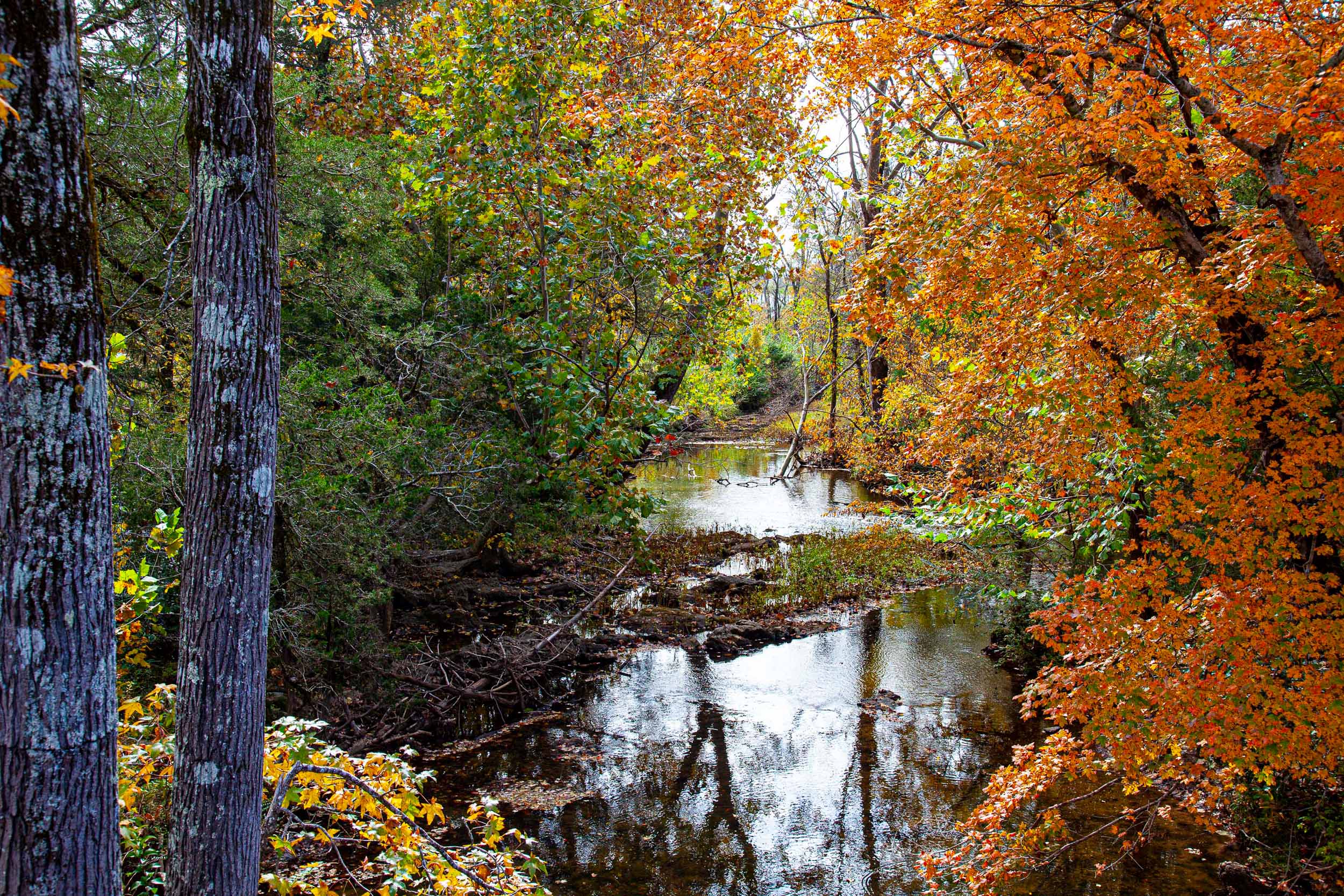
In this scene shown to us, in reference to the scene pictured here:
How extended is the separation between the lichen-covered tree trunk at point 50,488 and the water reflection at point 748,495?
1027 cm

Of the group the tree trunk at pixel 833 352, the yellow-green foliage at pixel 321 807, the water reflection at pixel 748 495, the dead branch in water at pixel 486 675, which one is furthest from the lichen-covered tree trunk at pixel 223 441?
the tree trunk at pixel 833 352

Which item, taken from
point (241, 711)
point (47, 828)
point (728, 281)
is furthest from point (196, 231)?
point (728, 281)

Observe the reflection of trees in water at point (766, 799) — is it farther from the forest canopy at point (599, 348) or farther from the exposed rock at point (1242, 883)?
the exposed rock at point (1242, 883)

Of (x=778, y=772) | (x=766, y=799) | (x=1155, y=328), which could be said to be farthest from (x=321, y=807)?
(x=1155, y=328)

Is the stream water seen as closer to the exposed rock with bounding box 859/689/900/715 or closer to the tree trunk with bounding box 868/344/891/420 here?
the exposed rock with bounding box 859/689/900/715

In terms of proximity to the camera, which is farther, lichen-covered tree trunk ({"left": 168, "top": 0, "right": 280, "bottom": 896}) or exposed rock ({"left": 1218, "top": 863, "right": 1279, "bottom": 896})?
exposed rock ({"left": 1218, "top": 863, "right": 1279, "bottom": 896})

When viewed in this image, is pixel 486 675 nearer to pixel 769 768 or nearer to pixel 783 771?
pixel 769 768

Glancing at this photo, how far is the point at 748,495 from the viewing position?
20.3m

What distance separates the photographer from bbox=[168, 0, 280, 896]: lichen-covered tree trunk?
2998mm

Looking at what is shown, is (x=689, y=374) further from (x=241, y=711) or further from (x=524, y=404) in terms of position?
(x=241, y=711)

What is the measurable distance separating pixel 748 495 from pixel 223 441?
57.9 ft

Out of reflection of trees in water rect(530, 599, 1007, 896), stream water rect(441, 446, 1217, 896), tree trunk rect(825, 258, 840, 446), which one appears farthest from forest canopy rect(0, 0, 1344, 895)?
tree trunk rect(825, 258, 840, 446)

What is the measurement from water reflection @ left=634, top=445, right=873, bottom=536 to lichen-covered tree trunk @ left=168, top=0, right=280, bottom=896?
947 centimetres

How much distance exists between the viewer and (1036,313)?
6.25 m
